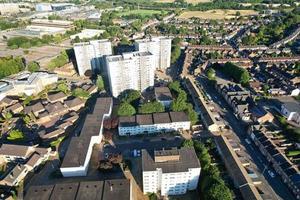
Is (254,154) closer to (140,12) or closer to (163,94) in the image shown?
(163,94)

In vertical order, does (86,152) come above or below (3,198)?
above

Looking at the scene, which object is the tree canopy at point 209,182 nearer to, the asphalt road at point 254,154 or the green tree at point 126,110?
the asphalt road at point 254,154

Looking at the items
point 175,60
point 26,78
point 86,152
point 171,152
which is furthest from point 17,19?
point 171,152

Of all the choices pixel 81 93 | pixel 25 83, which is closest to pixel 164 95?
pixel 81 93

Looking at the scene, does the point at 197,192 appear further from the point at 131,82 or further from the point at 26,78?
the point at 26,78

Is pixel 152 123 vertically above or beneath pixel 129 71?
beneath

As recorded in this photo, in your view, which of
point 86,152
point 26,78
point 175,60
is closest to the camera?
point 86,152

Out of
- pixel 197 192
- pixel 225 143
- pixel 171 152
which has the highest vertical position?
pixel 171 152
